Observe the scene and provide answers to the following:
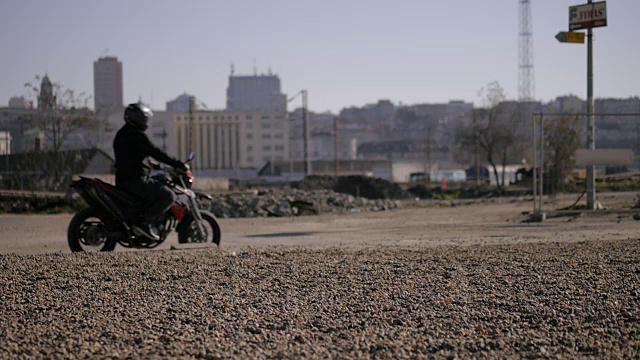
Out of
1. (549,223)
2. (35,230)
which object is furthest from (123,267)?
(549,223)

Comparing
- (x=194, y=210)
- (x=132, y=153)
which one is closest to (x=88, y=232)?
(x=132, y=153)

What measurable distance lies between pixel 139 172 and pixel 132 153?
10.4 inches

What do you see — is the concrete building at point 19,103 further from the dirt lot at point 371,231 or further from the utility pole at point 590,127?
the utility pole at point 590,127

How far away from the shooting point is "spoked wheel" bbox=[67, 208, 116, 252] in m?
11.3

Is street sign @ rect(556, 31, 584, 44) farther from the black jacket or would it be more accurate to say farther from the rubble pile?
the black jacket

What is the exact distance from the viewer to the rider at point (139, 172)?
37.5 feet

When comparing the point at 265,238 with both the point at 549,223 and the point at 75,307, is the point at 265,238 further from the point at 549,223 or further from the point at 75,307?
the point at 75,307

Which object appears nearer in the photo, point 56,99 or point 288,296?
point 288,296

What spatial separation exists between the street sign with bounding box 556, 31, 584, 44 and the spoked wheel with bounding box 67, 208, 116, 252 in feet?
39.5

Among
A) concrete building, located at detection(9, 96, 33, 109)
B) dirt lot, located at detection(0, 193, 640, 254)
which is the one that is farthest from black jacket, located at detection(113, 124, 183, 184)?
concrete building, located at detection(9, 96, 33, 109)

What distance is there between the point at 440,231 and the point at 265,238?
310 cm

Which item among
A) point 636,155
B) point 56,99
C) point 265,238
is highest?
point 56,99

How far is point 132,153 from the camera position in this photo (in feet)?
37.8

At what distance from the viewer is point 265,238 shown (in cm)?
1486
